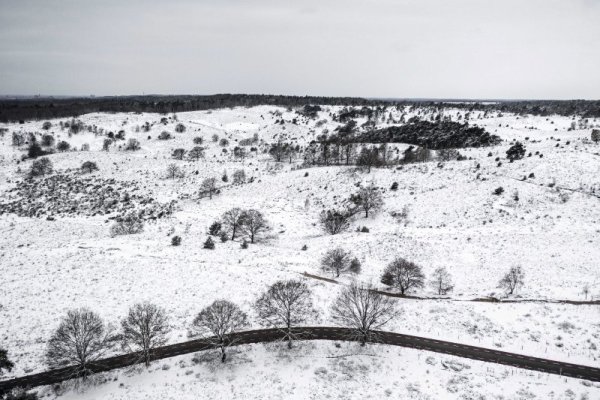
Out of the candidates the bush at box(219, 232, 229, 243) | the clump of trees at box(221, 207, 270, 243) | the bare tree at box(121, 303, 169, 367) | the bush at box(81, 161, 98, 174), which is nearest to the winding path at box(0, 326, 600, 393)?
the bare tree at box(121, 303, 169, 367)

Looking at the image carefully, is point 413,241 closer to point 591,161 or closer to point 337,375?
point 337,375

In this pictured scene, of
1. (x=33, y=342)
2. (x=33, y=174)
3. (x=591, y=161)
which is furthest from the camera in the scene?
(x=33, y=174)

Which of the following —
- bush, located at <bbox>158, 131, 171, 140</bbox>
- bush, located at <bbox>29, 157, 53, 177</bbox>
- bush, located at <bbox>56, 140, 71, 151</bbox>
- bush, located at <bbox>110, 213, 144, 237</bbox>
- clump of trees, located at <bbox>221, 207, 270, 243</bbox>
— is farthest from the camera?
bush, located at <bbox>158, 131, 171, 140</bbox>

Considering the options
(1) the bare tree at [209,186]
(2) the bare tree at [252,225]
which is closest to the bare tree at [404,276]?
(2) the bare tree at [252,225]

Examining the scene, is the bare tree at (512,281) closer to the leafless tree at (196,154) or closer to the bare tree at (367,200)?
the bare tree at (367,200)

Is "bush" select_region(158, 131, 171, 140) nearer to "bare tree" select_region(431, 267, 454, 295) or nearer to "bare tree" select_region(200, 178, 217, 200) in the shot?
"bare tree" select_region(200, 178, 217, 200)

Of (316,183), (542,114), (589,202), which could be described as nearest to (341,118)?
(542,114)
